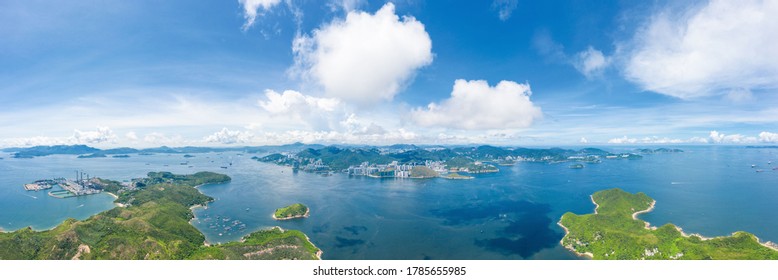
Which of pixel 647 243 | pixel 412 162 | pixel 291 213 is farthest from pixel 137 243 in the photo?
pixel 412 162

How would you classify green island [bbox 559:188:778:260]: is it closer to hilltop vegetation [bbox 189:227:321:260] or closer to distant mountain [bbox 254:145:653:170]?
hilltop vegetation [bbox 189:227:321:260]

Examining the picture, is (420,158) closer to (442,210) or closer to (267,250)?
(442,210)

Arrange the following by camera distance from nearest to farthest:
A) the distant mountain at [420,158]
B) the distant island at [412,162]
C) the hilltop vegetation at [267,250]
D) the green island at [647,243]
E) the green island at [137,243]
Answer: the green island at [137,243]
the hilltop vegetation at [267,250]
the green island at [647,243]
the distant island at [412,162]
the distant mountain at [420,158]

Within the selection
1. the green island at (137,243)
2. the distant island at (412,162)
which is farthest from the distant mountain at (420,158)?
the green island at (137,243)

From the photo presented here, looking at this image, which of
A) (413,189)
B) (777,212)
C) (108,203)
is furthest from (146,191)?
(777,212)

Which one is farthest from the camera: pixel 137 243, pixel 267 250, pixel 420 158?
pixel 420 158

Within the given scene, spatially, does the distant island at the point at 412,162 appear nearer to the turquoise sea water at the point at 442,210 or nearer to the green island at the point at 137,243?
the turquoise sea water at the point at 442,210
